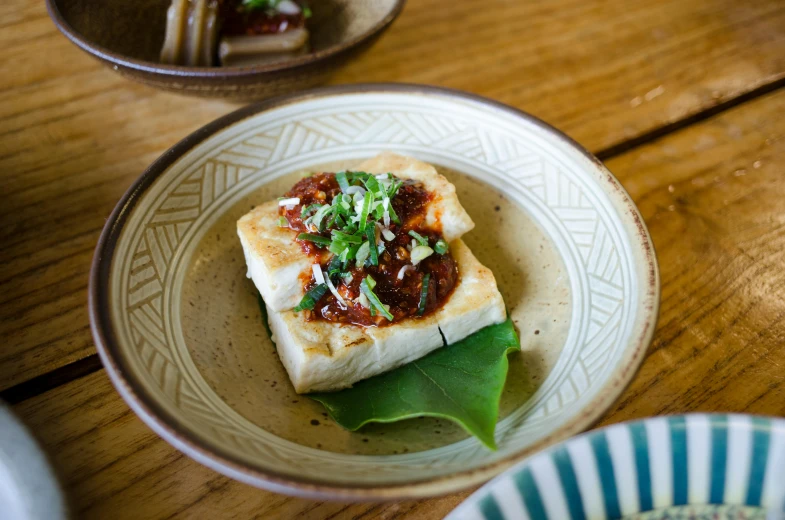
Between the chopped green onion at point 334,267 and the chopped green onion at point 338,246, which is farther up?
the chopped green onion at point 338,246

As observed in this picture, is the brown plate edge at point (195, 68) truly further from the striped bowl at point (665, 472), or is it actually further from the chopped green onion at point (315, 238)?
the striped bowl at point (665, 472)

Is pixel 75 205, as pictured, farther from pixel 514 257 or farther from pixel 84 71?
pixel 514 257

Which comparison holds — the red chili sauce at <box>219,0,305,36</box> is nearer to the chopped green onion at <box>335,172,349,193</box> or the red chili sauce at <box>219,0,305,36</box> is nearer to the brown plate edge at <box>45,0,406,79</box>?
the brown plate edge at <box>45,0,406,79</box>

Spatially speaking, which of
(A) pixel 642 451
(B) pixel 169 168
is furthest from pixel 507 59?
(A) pixel 642 451

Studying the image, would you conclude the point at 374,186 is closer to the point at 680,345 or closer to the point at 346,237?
the point at 346,237

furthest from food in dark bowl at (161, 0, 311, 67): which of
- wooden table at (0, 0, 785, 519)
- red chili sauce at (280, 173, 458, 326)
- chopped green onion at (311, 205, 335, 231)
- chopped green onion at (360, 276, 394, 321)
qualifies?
chopped green onion at (360, 276, 394, 321)

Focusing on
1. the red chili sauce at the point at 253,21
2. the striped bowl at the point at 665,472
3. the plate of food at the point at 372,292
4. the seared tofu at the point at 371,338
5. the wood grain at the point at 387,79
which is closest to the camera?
the striped bowl at the point at 665,472

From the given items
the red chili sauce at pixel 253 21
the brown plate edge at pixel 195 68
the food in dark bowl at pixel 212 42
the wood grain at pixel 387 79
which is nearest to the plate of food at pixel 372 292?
the brown plate edge at pixel 195 68

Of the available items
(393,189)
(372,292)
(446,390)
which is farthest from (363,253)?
(446,390)
